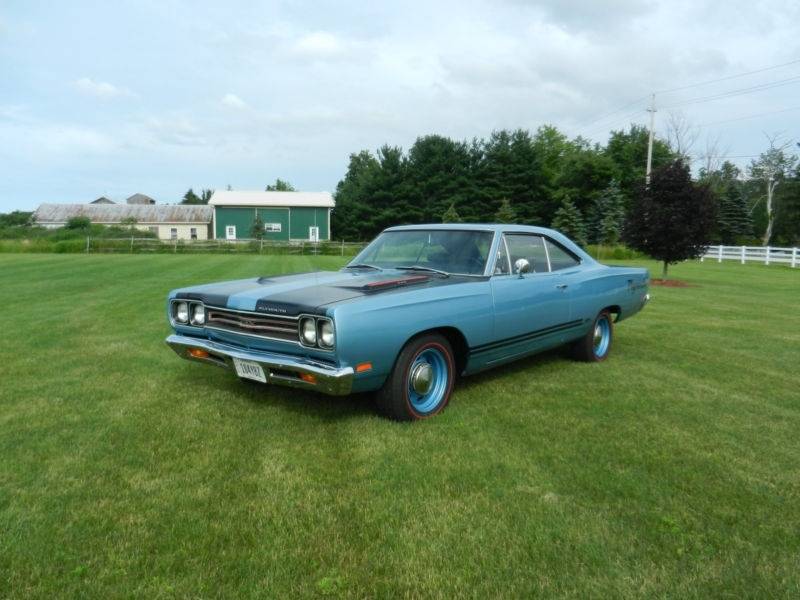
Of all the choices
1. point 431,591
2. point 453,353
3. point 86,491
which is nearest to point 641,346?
point 453,353

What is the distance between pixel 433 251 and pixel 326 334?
1874 millimetres

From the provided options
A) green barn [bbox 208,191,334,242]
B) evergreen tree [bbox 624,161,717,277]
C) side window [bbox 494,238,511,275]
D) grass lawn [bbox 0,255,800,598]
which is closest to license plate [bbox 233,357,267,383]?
grass lawn [bbox 0,255,800,598]

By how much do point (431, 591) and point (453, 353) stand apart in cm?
242

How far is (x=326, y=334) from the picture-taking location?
12.3 feet

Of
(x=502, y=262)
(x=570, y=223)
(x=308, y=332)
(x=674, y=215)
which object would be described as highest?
(x=570, y=223)

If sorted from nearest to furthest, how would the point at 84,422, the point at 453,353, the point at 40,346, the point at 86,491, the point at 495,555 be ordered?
the point at 495,555, the point at 86,491, the point at 84,422, the point at 453,353, the point at 40,346

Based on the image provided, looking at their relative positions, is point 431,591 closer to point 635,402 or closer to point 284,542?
point 284,542

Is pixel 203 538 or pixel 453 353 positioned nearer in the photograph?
pixel 203 538

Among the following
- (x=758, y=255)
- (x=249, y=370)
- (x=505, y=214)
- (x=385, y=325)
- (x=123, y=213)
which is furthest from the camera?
(x=123, y=213)

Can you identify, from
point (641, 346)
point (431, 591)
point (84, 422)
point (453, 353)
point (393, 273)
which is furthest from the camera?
point (641, 346)

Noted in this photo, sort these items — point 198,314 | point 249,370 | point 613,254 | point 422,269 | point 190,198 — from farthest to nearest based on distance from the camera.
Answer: point 190,198, point 613,254, point 422,269, point 198,314, point 249,370

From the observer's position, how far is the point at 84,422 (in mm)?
4152

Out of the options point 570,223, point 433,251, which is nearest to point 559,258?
point 433,251

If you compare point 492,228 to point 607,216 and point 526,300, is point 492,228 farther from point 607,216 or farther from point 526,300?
point 607,216
